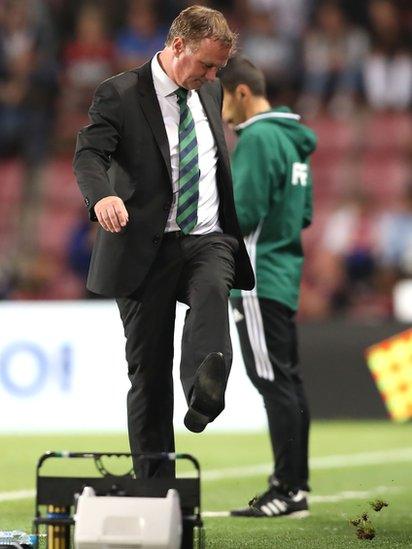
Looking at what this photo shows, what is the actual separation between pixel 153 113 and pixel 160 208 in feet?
1.20

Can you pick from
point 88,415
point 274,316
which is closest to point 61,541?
point 274,316

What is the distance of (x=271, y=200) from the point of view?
645 cm

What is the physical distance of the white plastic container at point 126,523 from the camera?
4.12 metres

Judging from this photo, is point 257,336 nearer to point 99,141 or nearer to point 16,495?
point 16,495

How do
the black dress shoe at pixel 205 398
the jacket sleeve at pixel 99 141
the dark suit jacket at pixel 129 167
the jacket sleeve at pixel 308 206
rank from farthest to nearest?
the jacket sleeve at pixel 308 206, the dark suit jacket at pixel 129 167, the jacket sleeve at pixel 99 141, the black dress shoe at pixel 205 398

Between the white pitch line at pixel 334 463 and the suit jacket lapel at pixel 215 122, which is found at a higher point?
the suit jacket lapel at pixel 215 122

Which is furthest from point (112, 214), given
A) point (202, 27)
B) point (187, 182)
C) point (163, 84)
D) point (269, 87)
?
point (269, 87)

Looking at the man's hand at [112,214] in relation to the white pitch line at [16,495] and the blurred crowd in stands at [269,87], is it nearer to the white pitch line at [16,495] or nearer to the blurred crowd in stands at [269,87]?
the white pitch line at [16,495]

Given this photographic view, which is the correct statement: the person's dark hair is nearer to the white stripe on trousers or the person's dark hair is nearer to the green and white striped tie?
the white stripe on trousers

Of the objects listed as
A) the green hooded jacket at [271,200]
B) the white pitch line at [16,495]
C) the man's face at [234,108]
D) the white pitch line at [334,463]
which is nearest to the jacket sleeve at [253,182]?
the green hooded jacket at [271,200]

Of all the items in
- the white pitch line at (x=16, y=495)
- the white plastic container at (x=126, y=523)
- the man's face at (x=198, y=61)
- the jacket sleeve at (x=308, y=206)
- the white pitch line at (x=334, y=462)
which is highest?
the man's face at (x=198, y=61)

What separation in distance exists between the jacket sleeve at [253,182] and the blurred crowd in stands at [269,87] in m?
7.89

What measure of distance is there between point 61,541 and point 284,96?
11.4 meters

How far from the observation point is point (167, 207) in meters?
5.18
